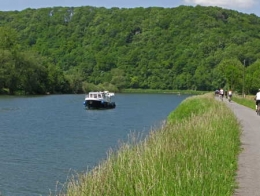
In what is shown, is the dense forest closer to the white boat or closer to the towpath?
the white boat

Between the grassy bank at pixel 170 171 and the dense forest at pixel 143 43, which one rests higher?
the dense forest at pixel 143 43

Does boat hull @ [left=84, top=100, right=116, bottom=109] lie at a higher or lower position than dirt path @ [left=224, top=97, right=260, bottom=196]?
lower

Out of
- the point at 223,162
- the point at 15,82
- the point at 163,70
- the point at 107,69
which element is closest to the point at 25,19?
the point at 107,69

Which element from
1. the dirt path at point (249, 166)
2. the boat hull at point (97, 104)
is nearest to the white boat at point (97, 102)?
the boat hull at point (97, 104)

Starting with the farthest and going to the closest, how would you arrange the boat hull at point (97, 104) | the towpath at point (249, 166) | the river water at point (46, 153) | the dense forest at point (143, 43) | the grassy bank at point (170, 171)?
the dense forest at point (143, 43) < the boat hull at point (97, 104) < the river water at point (46, 153) < the towpath at point (249, 166) < the grassy bank at point (170, 171)

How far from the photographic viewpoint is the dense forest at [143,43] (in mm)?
163750

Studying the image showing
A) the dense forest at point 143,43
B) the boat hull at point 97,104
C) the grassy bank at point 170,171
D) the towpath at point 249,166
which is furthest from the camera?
the dense forest at point 143,43

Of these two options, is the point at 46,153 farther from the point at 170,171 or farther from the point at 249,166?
the point at 170,171

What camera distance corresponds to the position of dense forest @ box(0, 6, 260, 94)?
6447 inches

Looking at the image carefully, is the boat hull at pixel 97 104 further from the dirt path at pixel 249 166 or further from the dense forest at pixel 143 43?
the dense forest at pixel 143 43

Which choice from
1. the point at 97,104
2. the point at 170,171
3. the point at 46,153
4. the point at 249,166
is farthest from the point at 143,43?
the point at 170,171

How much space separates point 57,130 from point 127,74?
13716cm

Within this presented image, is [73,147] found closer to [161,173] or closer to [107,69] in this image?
[161,173]

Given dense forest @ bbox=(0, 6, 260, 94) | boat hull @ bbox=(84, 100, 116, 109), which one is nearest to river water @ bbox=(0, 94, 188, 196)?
boat hull @ bbox=(84, 100, 116, 109)
